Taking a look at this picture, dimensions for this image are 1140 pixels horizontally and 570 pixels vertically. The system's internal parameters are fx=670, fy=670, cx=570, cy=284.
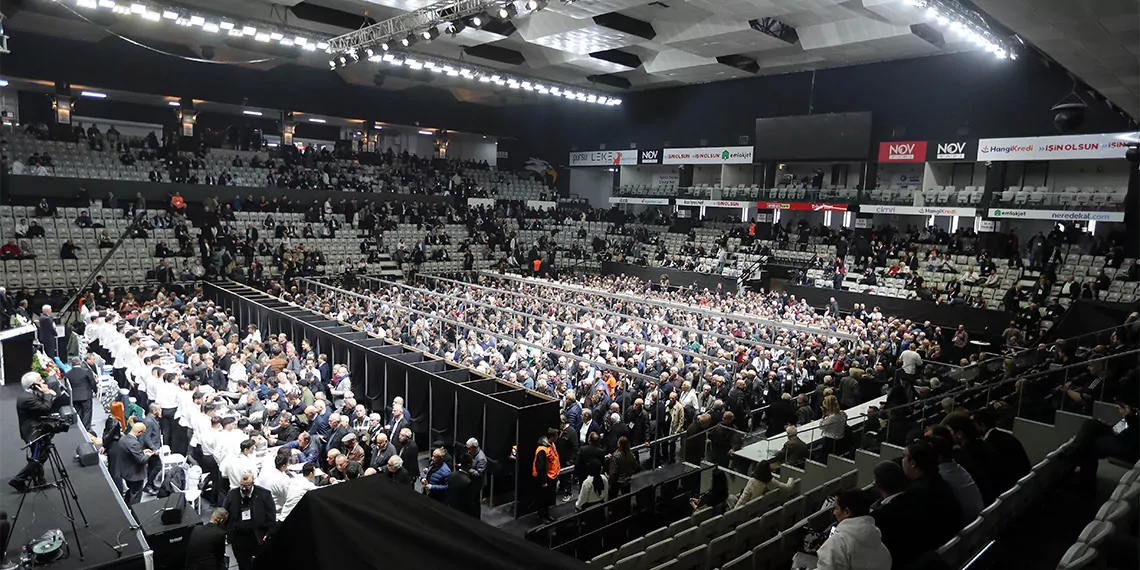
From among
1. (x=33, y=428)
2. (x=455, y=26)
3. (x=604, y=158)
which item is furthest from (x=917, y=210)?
(x=33, y=428)

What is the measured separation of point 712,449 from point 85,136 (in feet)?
92.1

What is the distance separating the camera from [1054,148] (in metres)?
24.1

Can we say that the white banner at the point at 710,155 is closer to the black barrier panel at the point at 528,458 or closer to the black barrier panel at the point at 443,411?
the black barrier panel at the point at 443,411

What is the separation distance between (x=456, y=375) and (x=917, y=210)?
903 inches

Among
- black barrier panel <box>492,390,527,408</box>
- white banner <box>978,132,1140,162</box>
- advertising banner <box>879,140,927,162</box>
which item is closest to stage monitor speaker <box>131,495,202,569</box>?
black barrier panel <box>492,390,527,408</box>

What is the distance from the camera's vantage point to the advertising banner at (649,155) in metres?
37.2

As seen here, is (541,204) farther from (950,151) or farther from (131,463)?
(131,463)

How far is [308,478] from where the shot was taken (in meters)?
7.75

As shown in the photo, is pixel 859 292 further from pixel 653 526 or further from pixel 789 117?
pixel 653 526

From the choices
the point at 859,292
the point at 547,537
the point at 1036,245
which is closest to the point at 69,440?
the point at 547,537

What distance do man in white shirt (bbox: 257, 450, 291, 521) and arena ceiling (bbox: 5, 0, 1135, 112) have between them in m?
14.8

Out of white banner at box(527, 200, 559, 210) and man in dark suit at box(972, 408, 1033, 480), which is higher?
white banner at box(527, 200, 559, 210)

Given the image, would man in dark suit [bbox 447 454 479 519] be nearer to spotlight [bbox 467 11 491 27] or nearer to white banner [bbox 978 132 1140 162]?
spotlight [bbox 467 11 491 27]

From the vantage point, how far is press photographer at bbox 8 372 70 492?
6203mm
